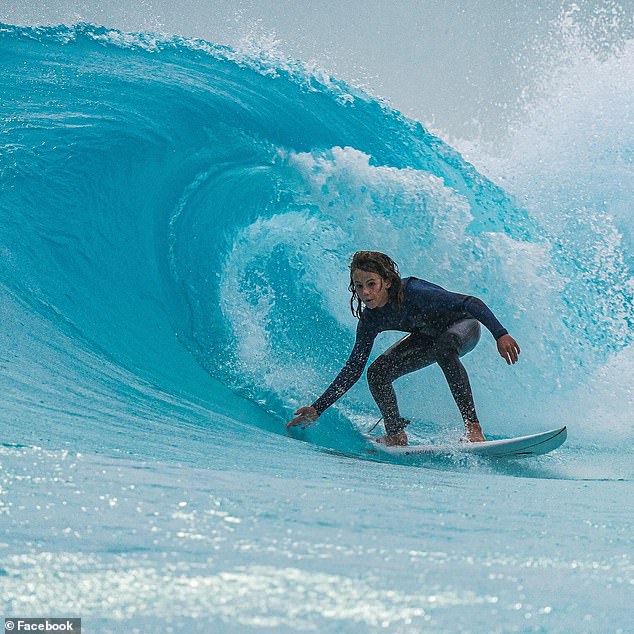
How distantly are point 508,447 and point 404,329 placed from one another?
A: 2.03ft

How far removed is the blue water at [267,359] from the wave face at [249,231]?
0.05 feet

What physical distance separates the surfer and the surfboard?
84mm

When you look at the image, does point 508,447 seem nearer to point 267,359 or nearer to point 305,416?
point 305,416

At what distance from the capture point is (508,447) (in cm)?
282

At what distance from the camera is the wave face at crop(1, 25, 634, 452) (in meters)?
3.81

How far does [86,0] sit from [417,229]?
6452 millimetres

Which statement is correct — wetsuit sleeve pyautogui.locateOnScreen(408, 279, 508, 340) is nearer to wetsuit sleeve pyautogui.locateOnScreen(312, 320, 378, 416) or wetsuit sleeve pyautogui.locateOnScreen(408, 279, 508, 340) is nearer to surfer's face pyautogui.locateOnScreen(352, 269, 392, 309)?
surfer's face pyautogui.locateOnScreen(352, 269, 392, 309)

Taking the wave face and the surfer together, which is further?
the wave face

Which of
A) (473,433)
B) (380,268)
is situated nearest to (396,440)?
(473,433)

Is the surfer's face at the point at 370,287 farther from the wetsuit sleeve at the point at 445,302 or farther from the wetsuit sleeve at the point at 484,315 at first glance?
the wetsuit sleeve at the point at 484,315

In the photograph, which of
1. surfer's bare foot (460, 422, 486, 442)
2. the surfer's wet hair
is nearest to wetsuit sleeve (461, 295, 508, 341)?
the surfer's wet hair

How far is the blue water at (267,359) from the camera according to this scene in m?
1.16

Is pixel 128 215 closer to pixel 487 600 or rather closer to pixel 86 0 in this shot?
pixel 487 600

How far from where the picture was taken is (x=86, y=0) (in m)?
8.80
